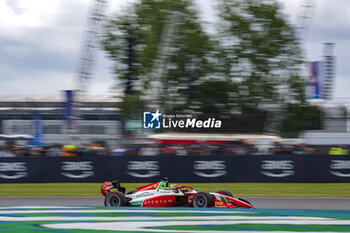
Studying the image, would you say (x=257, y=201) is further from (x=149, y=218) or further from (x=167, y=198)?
(x=149, y=218)

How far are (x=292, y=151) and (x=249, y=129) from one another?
20.9ft

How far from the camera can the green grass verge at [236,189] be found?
14.5 metres

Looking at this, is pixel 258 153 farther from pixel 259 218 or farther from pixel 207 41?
pixel 207 41

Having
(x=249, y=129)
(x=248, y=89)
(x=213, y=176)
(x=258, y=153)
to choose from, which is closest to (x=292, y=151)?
(x=258, y=153)

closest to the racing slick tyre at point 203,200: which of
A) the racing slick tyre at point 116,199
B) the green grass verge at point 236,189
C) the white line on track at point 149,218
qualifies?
the white line on track at point 149,218

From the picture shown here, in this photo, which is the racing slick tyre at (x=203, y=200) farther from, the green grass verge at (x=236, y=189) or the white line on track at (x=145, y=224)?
the green grass verge at (x=236, y=189)

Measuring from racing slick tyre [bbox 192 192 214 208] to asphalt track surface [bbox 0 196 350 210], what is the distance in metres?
2.55

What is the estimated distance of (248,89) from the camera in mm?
39406

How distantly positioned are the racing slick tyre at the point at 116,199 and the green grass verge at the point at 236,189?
171 inches

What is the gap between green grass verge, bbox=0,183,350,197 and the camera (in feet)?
47.7

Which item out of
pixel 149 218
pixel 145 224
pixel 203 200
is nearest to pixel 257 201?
pixel 203 200

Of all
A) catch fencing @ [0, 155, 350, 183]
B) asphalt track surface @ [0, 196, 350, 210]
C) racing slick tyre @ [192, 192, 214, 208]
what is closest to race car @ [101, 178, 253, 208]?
racing slick tyre @ [192, 192, 214, 208]

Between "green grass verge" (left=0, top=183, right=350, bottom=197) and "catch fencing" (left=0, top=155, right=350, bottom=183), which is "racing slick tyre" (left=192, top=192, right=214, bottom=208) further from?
"catch fencing" (left=0, top=155, right=350, bottom=183)

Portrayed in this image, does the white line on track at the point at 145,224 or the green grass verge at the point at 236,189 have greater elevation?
the white line on track at the point at 145,224
